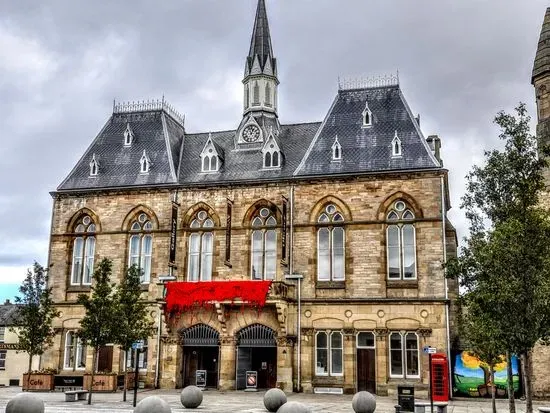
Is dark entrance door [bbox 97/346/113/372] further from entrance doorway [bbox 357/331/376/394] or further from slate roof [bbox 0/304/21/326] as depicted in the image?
slate roof [bbox 0/304/21/326]

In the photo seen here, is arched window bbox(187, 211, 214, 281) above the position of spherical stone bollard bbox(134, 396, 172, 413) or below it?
above

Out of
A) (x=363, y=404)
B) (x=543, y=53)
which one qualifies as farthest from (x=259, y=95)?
(x=363, y=404)

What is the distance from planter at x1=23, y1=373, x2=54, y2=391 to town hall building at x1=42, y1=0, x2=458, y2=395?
272 cm

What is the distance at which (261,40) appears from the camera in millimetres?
43125

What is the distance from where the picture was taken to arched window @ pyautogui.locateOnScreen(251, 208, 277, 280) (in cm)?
3566

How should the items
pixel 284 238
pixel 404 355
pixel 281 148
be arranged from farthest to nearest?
pixel 281 148 < pixel 284 238 < pixel 404 355

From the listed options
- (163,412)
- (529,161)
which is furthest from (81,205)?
(529,161)

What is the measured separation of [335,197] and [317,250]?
10.0 ft

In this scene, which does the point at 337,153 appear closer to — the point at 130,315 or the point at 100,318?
the point at 130,315

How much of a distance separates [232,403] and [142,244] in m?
13.8

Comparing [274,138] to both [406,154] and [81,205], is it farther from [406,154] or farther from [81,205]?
[81,205]

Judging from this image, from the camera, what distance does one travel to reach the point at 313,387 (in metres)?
33.2

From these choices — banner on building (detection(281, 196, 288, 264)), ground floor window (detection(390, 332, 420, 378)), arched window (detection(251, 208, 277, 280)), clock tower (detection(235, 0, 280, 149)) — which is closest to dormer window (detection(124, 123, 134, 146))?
clock tower (detection(235, 0, 280, 149))

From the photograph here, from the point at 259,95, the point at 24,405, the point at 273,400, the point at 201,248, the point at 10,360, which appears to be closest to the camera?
the point at 24,405
